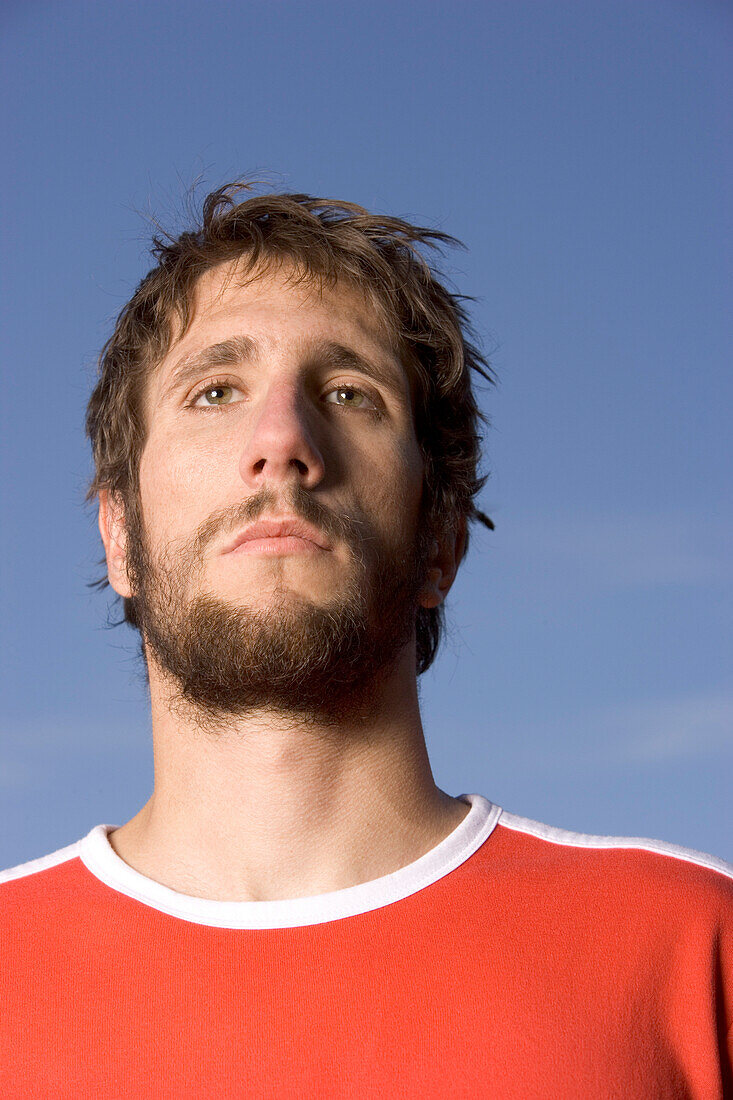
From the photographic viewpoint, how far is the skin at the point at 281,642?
8.92 feet

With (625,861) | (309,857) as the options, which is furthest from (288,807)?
(625,861)

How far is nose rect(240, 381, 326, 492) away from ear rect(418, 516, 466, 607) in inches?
25.7

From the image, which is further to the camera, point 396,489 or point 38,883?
point 396,489

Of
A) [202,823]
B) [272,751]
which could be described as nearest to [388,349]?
[272,751]

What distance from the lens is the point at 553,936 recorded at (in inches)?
101

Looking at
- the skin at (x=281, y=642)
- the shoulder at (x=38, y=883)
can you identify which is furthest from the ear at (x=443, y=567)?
the shoulder at (x=38, y=883)

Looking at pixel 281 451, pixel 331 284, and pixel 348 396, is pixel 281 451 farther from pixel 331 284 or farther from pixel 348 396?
A: pixel 331 284

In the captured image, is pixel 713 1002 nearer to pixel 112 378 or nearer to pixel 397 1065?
pixel 397 1065

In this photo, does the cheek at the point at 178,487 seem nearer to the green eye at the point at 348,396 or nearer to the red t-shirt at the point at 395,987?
the green eye at the point at 348,396

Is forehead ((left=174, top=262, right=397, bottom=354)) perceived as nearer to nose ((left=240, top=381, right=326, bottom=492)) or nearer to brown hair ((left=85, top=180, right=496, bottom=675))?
brown hair ((left=85, top=180, right=496, bottom=675))

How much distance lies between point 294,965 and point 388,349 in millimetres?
1843

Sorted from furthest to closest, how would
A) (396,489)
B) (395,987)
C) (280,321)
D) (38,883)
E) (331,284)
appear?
(331,284), (280,321), (396,489), (38,883), (395,987)

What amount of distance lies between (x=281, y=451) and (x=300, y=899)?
3.66 feet

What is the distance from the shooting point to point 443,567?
11.6 ft
